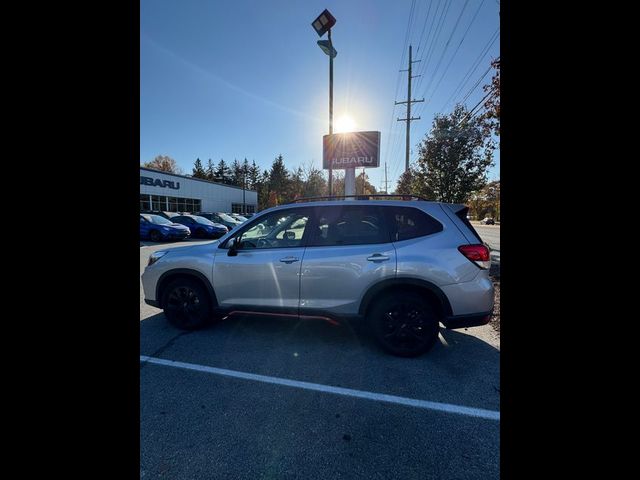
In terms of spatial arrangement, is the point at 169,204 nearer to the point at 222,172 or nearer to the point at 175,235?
the point at 175,235

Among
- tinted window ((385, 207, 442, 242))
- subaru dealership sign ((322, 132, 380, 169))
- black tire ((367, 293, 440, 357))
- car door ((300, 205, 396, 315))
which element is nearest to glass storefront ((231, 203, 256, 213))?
subaru dealership sign ((322, 132, 380, 169))

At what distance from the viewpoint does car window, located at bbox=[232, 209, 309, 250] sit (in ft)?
12.5

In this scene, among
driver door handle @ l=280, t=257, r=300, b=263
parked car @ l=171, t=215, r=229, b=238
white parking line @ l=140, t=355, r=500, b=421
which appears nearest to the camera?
white parking line @ l=140, t=355, r=500, b=421

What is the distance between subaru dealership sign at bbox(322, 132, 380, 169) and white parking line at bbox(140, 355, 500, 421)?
10.2 meters

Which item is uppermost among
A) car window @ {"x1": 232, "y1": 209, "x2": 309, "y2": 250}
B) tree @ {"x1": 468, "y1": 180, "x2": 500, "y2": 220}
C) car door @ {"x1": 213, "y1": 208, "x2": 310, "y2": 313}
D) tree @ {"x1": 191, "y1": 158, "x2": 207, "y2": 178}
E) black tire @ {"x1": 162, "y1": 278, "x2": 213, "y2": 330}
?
tree @ {"x1": 191, "y1": 158, "x2": 207, "y2": 178}

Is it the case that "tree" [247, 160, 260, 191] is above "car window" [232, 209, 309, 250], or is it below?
above

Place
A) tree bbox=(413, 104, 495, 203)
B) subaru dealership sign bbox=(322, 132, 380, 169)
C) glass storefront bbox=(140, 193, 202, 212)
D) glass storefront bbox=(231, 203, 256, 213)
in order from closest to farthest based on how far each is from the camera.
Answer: tree bbox=(413, 104, 495, 203) < subaru dealership sign bbox=(322, 132, 380, 169) < glass storefront bbox=(140, 193, 202, 212) < glass storefront bbox=(231, 203, 256, 213)

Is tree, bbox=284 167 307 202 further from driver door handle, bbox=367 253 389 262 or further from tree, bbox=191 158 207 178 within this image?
driver door handle, bbox=367 253 389 262

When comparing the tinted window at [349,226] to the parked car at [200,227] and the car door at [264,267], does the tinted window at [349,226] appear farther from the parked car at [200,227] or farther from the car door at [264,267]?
the parked car at [200,227]

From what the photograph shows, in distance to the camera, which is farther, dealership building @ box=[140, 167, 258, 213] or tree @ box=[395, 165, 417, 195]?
dealership building @ box=[140, 167, 258, 213]
